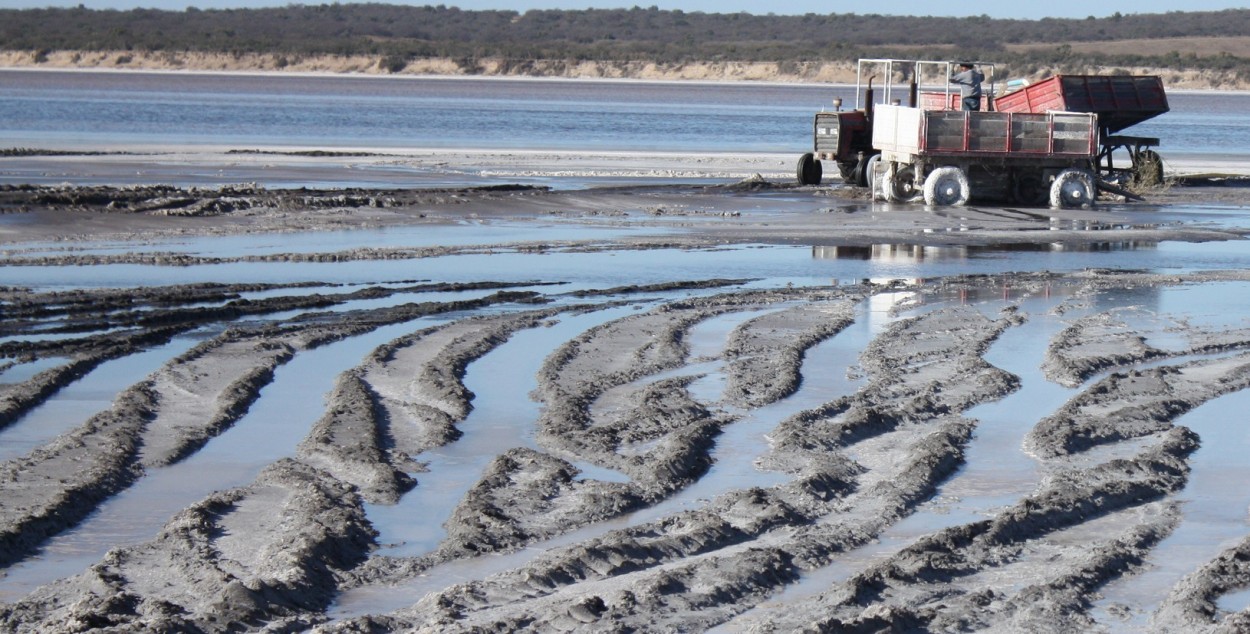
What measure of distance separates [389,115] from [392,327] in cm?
4448

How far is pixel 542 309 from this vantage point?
1242 centimetres

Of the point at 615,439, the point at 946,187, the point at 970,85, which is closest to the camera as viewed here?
the point at 615,439

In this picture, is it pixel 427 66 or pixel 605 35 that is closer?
pixel 427 66

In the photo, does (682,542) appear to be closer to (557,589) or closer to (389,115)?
(557,589)

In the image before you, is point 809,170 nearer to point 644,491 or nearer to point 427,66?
point 644,491

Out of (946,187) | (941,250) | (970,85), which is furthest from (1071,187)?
(941,250)

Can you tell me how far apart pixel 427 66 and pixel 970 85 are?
94909 mm

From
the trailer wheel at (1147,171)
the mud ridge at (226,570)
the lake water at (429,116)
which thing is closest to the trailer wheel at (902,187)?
the trailer wheel at (1147,171)

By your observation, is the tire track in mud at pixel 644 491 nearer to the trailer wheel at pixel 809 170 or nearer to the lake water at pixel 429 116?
the trailer wheel at pixel 809 170

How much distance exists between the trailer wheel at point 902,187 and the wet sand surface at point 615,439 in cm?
698

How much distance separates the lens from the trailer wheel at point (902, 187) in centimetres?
2378

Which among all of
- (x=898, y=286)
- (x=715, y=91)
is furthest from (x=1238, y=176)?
(x=715, y=91)

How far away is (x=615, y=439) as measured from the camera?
8016mm

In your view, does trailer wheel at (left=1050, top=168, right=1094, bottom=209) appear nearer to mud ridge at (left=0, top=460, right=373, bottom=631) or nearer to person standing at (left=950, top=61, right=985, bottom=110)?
person standing at (left=950, top=61, right=985, bottom=110)
